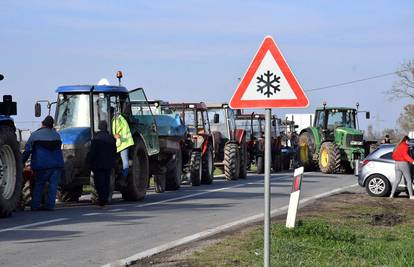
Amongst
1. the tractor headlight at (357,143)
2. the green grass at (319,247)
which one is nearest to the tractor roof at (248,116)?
the tractor headlight at (357,143)

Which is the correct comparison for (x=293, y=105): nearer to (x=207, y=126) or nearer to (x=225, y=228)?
(x=225, y=228)

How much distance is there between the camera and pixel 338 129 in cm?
3803

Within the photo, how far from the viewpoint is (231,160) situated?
98.2ft

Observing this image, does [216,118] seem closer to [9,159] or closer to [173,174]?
[173,174]

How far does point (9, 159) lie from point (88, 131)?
9.84ft

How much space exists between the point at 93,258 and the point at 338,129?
1130 inches

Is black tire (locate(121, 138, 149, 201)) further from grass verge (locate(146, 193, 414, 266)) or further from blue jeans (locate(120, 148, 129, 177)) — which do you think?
grass verge (locate(146, 193, 414, 266))

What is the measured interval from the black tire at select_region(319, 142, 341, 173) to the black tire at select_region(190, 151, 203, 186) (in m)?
10.9

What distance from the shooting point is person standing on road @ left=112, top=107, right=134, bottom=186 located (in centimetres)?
1856

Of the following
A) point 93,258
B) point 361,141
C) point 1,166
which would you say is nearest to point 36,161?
point 1,166

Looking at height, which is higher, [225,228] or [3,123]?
[3,123]

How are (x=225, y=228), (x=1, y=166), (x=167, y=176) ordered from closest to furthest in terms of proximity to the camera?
1. (x=225, y=228)
2. (x=1, y=166)
3. (x=167, y=176)

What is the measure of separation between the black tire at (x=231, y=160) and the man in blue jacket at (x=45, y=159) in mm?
13631

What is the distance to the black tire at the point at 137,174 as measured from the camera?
18.8 m
